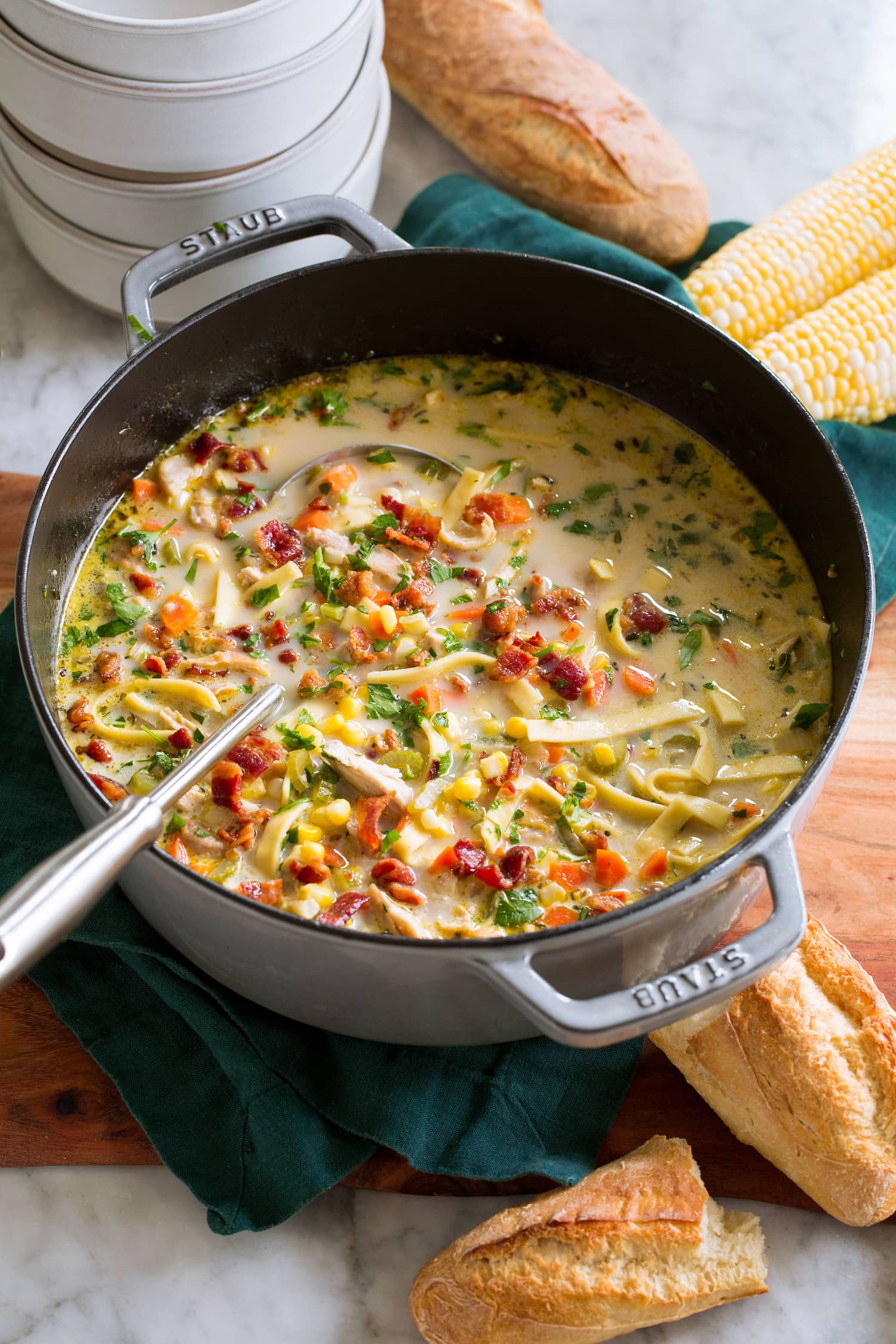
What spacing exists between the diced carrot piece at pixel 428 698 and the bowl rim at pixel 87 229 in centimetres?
144

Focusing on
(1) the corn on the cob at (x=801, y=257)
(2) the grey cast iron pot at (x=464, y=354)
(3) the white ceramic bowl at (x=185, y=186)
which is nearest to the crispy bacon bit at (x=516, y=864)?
(2) the grey cast iron pot at (x=464, y=354)

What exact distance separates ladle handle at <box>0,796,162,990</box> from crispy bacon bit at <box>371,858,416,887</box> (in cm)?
65

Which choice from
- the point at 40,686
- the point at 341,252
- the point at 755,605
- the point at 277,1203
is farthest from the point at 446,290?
Answer: the point at 277,1203

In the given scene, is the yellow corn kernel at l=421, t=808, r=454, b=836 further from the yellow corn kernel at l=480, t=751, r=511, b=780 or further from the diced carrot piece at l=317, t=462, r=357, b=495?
the diced carrot piece at l=317, t=462, r=357, b=495

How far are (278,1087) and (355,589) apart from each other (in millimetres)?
1211

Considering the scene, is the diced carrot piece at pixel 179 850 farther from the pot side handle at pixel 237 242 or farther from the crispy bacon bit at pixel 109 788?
the pot side handle at pixel 237 242

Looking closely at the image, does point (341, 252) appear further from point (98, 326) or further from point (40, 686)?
point (40, 686)

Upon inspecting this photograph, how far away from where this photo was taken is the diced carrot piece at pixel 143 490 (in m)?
3.49

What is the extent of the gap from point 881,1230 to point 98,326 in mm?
3316

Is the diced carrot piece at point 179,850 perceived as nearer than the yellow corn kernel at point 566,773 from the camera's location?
Yes

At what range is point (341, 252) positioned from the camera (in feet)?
13.2

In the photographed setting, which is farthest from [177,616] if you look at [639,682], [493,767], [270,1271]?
[270,1271]

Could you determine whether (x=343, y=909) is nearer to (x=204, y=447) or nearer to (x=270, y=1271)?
(x=270, y=1271)

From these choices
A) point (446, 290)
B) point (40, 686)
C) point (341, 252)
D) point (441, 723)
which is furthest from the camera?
point (341, 252)
